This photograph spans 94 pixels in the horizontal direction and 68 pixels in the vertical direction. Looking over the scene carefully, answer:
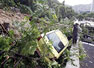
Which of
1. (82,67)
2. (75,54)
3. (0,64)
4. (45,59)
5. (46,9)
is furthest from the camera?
(82,67)

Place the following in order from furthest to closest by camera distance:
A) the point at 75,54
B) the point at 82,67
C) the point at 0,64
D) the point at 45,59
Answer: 1. the point at 82,67
2. the point at 75,54
3. the point at 45,59
4. the point at 0,64

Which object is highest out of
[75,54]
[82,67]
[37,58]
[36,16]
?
[36,16]

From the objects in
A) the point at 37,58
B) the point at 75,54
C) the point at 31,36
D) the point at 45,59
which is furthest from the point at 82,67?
the point at 31,36

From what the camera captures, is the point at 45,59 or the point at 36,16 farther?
the point at 45,59

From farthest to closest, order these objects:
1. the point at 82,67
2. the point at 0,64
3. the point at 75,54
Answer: the point at 82,67, the point at 75,54, the point at 0,64

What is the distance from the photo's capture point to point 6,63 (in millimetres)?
999

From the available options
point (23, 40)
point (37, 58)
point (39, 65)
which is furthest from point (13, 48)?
point (39, 65)

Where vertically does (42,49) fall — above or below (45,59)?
above

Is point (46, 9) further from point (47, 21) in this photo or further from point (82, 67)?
point (82, 67)

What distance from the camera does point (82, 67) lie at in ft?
6.07

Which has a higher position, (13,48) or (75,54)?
(13,48)

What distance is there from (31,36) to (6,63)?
35cm

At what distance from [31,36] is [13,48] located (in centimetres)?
22

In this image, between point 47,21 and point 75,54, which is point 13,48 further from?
point 75,54
